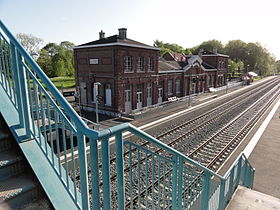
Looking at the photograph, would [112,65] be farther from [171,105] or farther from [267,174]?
[267,174]

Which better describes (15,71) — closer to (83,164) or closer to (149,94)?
(83,164)

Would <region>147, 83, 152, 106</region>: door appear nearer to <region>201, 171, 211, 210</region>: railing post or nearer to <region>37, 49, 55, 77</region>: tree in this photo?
<region>201, 171, 211, 210</region>: railing post

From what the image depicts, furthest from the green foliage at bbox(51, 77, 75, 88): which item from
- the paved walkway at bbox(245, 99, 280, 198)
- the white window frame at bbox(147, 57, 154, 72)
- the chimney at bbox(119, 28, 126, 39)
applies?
the paved walkway at bbox(245, 99, 280, 198)

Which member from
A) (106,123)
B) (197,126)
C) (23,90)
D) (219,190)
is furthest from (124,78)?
(23,90)

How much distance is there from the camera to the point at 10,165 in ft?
7.44

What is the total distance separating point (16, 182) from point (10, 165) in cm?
21

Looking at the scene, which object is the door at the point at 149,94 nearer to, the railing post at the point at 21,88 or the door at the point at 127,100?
the door at the point at 127,100

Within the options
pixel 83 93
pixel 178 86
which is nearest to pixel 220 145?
pixel 83 93

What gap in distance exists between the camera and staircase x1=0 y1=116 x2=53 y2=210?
80.6 inches

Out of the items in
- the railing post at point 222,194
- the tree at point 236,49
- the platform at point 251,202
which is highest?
the tree at point 236,49

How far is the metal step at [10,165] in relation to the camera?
2.23 m

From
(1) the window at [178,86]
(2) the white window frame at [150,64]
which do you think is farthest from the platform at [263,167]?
(1) the window at [178,86]

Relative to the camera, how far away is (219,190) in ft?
15.1

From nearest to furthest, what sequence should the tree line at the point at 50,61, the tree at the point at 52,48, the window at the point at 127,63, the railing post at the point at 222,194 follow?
the railing post at the point at 222,194 < the window at the point at 127,63 < the tree line at the point at 50,61 < the tree at the point at 52,48
